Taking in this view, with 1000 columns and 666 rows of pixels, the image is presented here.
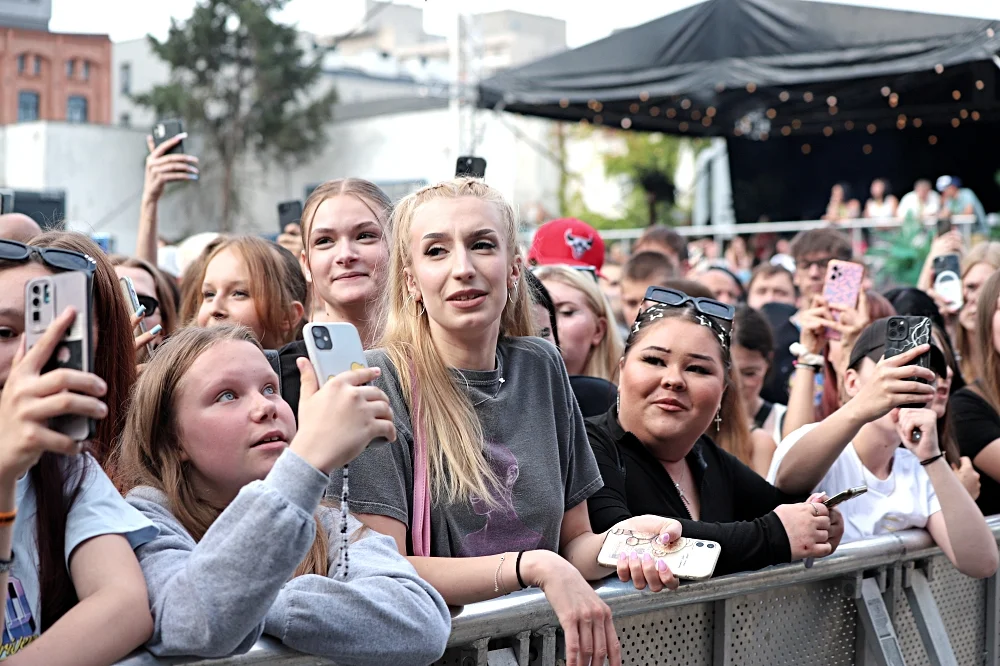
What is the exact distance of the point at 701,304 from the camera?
10.9 ft

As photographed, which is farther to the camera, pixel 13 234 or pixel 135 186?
pixel 135 186

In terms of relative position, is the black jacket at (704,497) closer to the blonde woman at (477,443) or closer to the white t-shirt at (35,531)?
the blonde woman at (477,443)

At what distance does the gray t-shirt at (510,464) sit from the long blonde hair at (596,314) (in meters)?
1.79

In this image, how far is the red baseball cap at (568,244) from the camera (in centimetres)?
598

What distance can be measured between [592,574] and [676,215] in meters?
25.3

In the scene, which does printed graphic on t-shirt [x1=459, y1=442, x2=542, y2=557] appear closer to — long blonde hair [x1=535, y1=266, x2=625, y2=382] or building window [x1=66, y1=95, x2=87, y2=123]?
long blonde hair [x1=535, y1=266, x2=625, y2=382]

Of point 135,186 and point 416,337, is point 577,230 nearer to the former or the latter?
point 416,337

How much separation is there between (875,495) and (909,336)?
0.60 metres

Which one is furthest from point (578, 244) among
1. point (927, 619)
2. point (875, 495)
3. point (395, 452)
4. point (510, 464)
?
point (395, 452)

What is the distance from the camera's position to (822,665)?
316 centimetres

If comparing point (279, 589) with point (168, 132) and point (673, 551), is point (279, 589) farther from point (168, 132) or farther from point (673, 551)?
point (168, 132)

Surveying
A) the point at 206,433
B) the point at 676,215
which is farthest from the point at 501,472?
the point at 676,215

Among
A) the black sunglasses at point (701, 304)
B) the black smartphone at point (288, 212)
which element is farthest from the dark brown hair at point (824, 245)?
the black sunglasses at point (701, 304)

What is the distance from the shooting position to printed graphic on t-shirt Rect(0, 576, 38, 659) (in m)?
1.90
